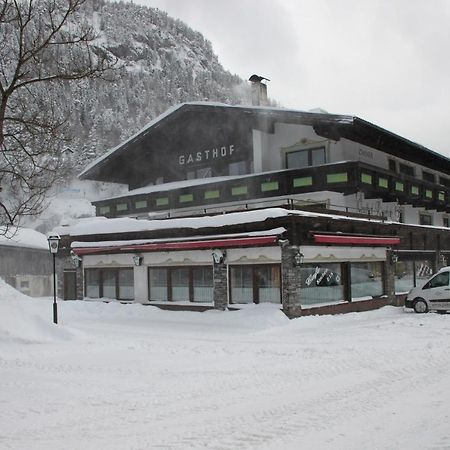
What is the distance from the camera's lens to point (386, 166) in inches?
1109

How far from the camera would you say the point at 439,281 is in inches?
829

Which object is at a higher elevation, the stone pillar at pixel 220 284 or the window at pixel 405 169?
the window at pixel 405 169

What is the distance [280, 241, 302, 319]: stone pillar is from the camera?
1819 cm

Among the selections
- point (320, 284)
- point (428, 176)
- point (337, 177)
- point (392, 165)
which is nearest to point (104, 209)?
point (337, 177)

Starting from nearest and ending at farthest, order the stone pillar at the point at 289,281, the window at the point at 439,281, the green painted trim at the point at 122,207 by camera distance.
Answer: the stone pillar at the point at 289,281, the window at the point at 439,281, the green painted trim at the point at 122,207

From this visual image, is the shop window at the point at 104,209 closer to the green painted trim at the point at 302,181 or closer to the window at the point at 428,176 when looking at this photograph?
the green painted trim at the point at 302,181

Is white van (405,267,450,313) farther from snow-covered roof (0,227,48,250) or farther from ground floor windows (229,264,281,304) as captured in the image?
snow-covered roof (0,227,48,250)

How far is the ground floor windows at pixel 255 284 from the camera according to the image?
18984 millimetres

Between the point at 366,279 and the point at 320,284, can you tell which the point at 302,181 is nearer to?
the point at 366,279

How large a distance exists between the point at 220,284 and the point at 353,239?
5.30 metres

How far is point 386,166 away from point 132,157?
14333mm

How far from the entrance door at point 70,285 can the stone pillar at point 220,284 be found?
350 inches

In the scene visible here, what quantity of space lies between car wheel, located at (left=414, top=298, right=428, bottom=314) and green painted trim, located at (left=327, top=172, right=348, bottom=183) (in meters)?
5.62

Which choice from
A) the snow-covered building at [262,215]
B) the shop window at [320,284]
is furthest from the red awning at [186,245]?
the shop window at [320,284]
